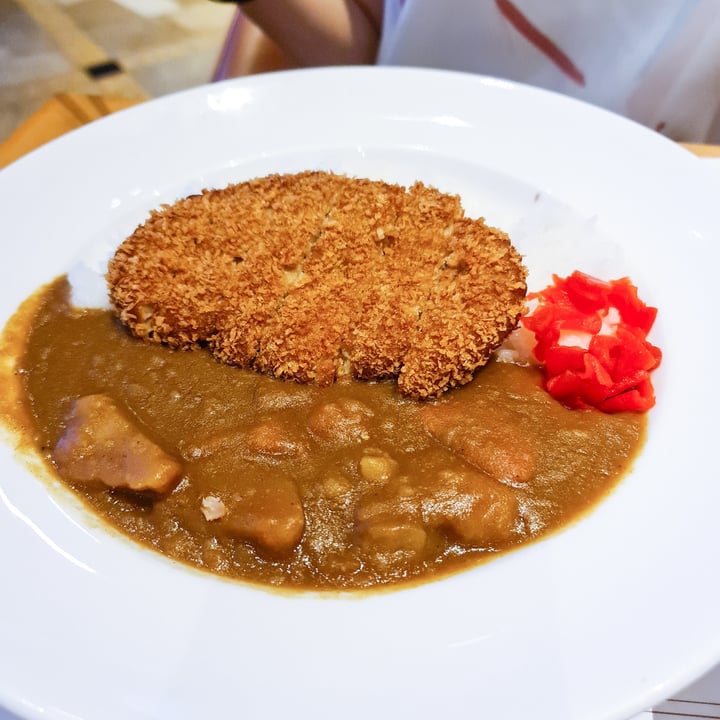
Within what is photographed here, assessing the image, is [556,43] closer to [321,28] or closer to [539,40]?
[539,40]

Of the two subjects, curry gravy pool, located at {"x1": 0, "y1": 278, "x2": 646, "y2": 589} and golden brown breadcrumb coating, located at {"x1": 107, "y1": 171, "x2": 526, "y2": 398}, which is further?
golden brown breadcrumb coating, located at {"x1": 107, "y1": 171, "x2": 526, "y2": 398}

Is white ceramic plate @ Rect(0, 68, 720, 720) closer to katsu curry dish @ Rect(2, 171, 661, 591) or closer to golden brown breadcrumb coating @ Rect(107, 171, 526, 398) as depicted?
katsu curry dish @ Rect(2, 171, 661, 591)

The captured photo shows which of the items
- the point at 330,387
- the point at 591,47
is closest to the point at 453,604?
the point at 330,387

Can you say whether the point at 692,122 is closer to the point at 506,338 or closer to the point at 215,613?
the point at 506,338

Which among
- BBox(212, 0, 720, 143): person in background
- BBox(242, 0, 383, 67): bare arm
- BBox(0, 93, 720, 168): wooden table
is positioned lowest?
BBox(0, 93, 720, 168): wooden table

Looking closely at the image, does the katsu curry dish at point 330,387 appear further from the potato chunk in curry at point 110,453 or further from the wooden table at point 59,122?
the wooden table at point 59,122

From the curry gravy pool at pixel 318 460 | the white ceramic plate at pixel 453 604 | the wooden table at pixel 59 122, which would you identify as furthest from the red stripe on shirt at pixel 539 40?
the curry gravy pool at pixel 318 460

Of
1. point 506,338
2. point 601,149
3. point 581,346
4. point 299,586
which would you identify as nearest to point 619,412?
point 581,346

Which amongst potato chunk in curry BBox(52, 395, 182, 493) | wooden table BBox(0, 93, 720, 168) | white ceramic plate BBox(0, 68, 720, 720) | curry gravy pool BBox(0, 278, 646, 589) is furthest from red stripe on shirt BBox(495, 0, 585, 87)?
potato chunk in curry BBox(52, 395, 182, 493)
